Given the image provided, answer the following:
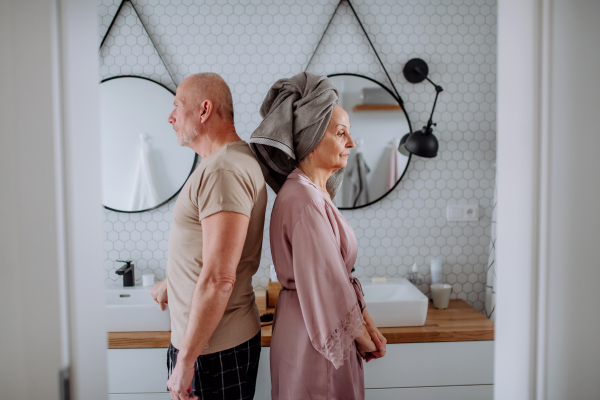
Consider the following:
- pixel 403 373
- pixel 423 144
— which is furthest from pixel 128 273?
pixel 423 144

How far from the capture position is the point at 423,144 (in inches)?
64.5

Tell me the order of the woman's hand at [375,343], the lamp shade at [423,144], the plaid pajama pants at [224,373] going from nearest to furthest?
the plaid pajama pants at [224,373] < the woman's hand at [375,343] < the lamp shade at [423,144]

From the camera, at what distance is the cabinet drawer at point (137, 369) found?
4.53 ft

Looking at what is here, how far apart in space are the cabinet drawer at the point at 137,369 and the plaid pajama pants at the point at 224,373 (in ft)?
1.25

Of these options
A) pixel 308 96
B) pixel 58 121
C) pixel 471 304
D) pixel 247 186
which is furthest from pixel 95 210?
pixel 471 304

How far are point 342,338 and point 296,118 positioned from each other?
625 mm

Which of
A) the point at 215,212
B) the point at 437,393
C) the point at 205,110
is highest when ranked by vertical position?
the point at 205,110

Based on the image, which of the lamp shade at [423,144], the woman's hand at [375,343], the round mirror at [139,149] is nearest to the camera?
the woman's hand at [375,343]

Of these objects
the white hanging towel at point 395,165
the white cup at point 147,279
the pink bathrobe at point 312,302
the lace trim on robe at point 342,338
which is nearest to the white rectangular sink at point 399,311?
the pink bathrobe at point 312,302

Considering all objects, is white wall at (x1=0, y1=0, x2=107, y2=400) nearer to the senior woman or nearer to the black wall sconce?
the senior woman

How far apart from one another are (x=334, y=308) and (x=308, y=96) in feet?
1.96

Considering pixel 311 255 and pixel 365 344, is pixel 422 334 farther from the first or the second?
pixel 311 255

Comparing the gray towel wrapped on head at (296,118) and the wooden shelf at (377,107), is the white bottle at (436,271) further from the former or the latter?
the gray towel wrapped on head at (296,118)

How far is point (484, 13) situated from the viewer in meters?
1.81
